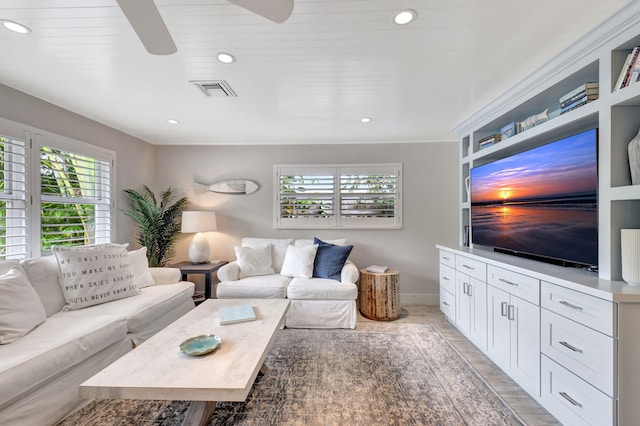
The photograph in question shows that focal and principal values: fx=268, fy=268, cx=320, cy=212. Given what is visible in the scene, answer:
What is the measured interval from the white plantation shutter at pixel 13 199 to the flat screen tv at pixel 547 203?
14.0 ft

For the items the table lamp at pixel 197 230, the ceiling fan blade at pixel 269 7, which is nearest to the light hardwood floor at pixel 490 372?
the table lamp at pixel 197 230

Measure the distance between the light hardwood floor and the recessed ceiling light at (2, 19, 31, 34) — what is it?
365cm

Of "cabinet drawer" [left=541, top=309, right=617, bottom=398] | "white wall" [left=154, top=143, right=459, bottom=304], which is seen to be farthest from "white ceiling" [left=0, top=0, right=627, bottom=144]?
"cabinet drawer" [left=541, top=309, right=617, bottom=398]

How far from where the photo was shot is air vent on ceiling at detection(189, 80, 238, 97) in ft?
7.22

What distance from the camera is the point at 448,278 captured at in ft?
9.86

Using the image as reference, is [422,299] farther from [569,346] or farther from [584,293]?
[584,293]

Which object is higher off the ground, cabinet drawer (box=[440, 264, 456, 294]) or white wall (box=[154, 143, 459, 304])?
white wall (box=[154, 143, 459, 304])

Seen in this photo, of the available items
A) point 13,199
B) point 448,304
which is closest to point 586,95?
point 448,304

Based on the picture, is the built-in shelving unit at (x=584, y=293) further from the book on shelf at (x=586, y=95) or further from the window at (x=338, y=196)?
the window at (x=338, y=196)

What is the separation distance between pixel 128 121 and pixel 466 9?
11.5ft

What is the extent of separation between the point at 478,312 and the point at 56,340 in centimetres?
316

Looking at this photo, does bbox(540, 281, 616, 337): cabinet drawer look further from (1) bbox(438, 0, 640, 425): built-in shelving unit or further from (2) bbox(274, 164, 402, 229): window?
(2) bbox(274, 164, 402, 229): window

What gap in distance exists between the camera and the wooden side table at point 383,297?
3191 mm

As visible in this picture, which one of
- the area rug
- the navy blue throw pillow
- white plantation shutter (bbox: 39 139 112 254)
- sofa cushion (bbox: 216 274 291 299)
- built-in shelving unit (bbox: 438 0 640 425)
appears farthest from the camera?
the navy blue throw pillow
